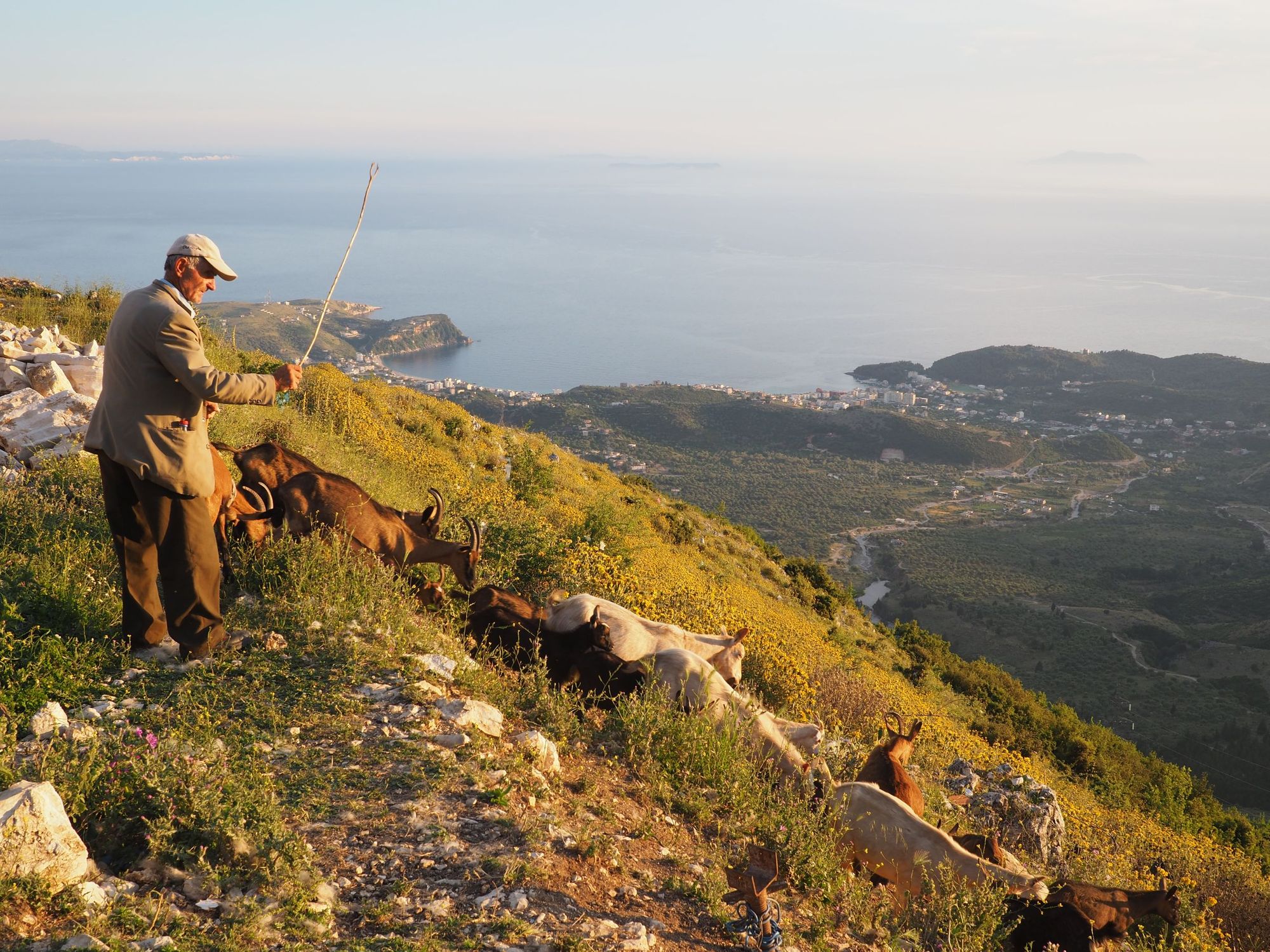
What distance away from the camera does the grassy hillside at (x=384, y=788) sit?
10.2ft

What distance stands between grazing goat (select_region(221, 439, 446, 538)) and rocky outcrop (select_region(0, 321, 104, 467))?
4.38ft

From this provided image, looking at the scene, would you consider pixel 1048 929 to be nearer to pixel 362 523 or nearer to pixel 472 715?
pixel 472 715

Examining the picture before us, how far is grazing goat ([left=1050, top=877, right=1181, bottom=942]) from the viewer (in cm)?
491

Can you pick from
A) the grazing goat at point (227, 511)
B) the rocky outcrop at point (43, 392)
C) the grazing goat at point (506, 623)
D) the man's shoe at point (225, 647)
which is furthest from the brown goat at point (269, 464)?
the man's shoe at point (225, 647)

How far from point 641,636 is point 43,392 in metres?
6.78

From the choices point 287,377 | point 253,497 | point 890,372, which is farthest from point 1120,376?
point 287,377

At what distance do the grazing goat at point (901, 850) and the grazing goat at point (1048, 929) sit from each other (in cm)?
13

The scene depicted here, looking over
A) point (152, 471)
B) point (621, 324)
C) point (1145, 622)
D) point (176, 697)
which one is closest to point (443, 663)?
point (176, 697)

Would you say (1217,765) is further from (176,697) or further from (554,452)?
(176,697)

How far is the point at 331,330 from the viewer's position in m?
80.6

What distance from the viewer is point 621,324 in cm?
14475

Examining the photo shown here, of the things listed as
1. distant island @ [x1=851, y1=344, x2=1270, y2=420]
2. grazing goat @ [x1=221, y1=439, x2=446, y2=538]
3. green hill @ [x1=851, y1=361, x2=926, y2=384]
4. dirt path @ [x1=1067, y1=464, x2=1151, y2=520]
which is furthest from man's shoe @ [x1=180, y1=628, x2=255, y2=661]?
green hill @ [x1=851, y1=361, x2=926, y2=384]

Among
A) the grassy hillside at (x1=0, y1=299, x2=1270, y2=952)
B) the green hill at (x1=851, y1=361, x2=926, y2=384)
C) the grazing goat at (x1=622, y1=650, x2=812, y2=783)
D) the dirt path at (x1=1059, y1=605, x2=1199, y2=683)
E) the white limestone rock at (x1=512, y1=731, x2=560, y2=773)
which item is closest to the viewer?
the grassy hillside at (x1=0, y1=299, x2=1270, y2=952)

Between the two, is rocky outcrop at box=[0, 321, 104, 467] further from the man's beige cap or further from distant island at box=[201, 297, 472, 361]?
distant island at box=[201, 297, 472, 361]
